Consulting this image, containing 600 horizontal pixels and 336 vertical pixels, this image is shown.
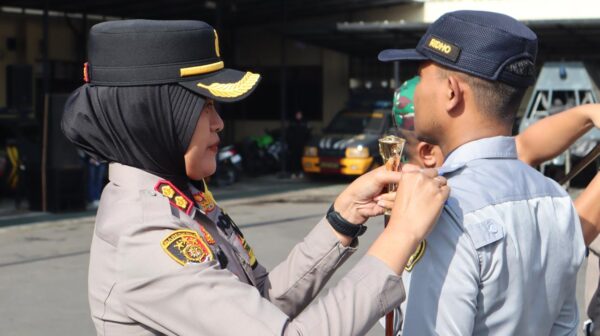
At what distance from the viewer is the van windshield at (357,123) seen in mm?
20016

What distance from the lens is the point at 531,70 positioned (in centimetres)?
207

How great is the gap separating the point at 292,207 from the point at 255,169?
6095mm

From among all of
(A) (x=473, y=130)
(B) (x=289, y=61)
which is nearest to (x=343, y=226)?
(A) (x=473, y=130)

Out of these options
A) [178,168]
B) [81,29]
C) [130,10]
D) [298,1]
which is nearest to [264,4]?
[298,1]

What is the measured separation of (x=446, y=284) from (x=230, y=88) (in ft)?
2.34

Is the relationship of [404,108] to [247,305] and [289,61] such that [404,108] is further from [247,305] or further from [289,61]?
[289,61]

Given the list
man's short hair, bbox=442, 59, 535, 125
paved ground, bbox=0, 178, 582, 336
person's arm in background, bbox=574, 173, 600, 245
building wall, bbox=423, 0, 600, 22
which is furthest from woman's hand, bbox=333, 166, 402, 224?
building wall, bbox=423, 0, 600, 22

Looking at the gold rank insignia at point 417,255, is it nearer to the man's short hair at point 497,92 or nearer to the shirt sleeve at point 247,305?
the shirt sleeve at point 247,305

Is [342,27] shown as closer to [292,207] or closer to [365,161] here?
[365,161]

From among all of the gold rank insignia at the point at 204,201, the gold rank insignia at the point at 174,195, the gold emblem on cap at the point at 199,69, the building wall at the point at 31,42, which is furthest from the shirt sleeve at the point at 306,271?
the building wall at the point at 31,42

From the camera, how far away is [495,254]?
1882 mm

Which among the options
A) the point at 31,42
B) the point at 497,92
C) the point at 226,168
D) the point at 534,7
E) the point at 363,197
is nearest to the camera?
the point at 497,92

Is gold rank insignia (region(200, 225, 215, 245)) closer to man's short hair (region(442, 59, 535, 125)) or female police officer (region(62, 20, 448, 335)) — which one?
female police officer (region(62, 20, 448, 335))

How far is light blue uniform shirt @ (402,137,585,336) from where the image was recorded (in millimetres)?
1853
